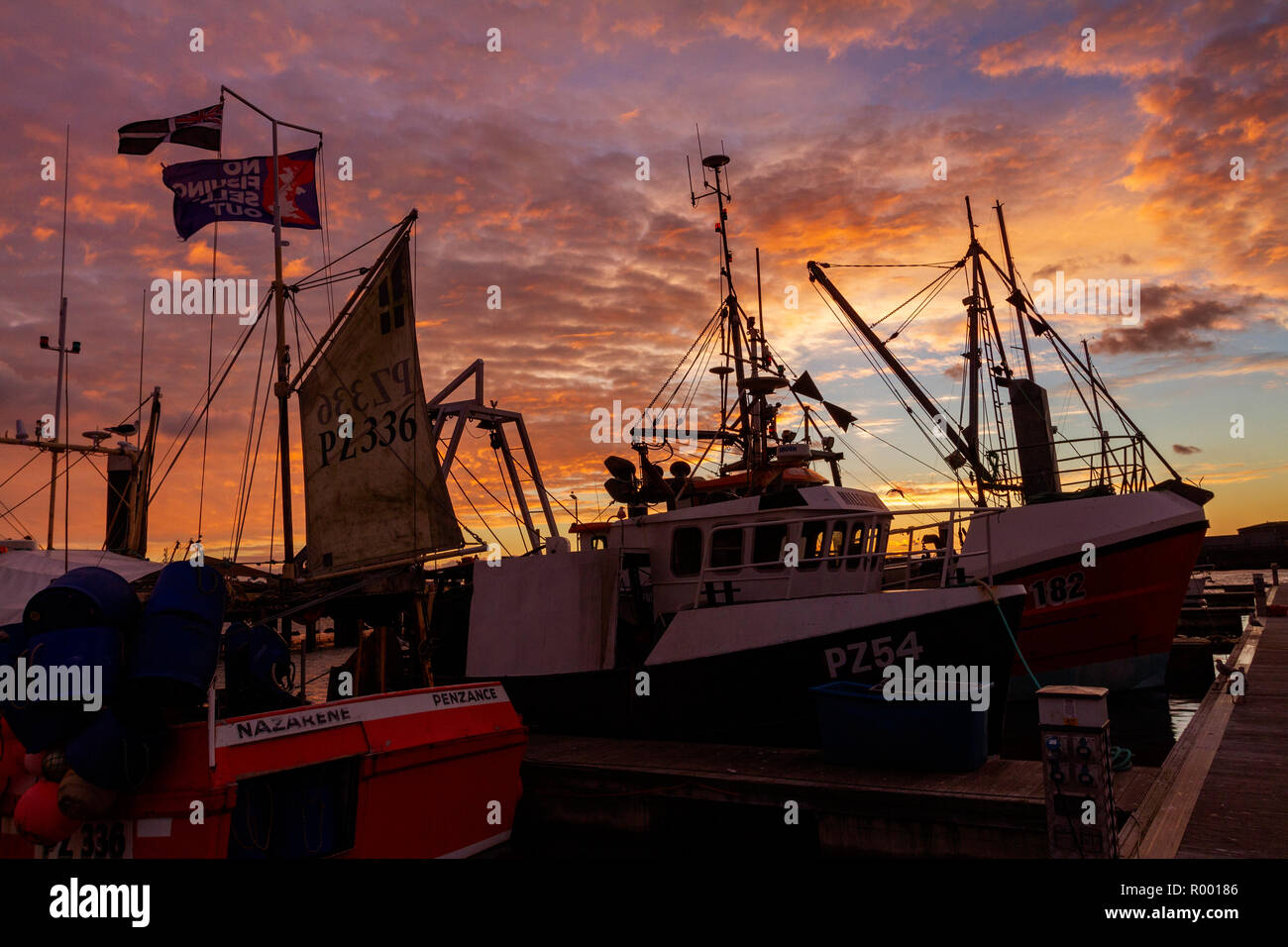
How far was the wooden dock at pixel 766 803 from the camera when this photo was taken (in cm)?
944

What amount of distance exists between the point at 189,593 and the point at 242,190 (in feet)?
45.6

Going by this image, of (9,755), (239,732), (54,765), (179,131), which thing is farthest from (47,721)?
(179,131)

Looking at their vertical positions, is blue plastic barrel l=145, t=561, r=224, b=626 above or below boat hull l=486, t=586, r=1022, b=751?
above

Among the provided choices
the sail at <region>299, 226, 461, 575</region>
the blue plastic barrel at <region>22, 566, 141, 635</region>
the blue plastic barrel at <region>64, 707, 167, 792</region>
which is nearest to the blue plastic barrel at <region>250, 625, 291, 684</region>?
the sail at <region>299, 226, 461, 575</region>

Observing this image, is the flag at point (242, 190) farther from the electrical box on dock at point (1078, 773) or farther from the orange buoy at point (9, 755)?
the electrical box on dock at point (1078, 773)

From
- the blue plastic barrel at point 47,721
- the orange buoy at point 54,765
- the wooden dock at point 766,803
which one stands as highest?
the blue plastic barrel at point 47,721

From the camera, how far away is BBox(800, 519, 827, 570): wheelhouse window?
1457cm

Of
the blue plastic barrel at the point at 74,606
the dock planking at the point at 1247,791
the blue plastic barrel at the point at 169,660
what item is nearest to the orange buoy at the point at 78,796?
the blue plastic barrel at the point at 169,660

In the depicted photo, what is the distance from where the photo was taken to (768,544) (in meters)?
14.6

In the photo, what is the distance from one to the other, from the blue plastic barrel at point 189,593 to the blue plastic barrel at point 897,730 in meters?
7.65

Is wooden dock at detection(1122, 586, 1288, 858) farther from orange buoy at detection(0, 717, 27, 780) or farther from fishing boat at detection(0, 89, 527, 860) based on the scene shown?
orange buoy at detection(0, 717, 27, 780)

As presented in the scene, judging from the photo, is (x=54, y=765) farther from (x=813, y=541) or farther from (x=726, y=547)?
(x=813, y=541)

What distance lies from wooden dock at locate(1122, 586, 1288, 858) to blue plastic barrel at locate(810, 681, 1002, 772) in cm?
202

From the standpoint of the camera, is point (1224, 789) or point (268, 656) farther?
point (268, 656)
